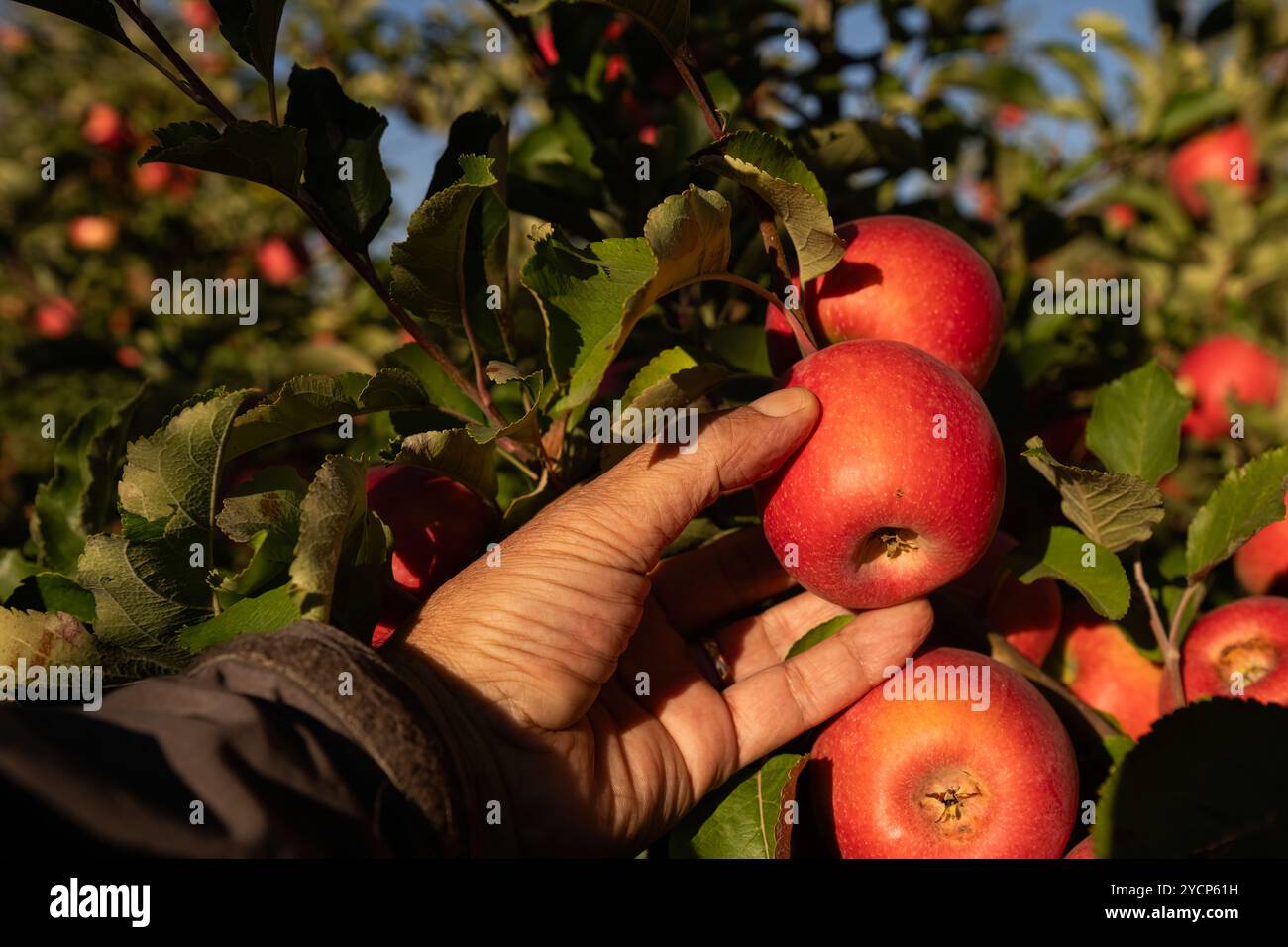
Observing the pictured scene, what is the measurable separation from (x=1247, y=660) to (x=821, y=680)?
558mm

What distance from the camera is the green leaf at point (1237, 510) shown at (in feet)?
3.37

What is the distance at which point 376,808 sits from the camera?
76 cm

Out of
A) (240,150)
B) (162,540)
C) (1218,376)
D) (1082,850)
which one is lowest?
(1082,850)

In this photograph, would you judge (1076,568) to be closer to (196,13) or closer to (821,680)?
(821,680)

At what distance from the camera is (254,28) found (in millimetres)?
981

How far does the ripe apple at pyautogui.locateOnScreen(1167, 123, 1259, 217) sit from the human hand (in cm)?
253

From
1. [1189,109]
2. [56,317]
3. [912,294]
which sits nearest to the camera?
[912,294]

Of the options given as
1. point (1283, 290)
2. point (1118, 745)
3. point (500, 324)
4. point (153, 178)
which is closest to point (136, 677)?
point (500, 324)

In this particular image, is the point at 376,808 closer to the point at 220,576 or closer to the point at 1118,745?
the point at 220,576

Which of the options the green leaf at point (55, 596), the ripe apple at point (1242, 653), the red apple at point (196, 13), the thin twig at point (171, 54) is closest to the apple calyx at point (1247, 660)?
the ripe apple at point (1242, 653)

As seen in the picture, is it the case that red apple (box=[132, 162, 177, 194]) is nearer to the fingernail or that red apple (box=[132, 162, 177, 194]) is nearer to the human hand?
the human hand

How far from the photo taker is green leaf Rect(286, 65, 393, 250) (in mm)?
1093

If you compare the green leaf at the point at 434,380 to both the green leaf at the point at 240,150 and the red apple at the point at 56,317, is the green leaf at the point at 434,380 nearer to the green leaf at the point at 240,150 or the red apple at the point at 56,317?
the green leaf at the point at 240,150

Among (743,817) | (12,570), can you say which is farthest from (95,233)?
(743,817)
